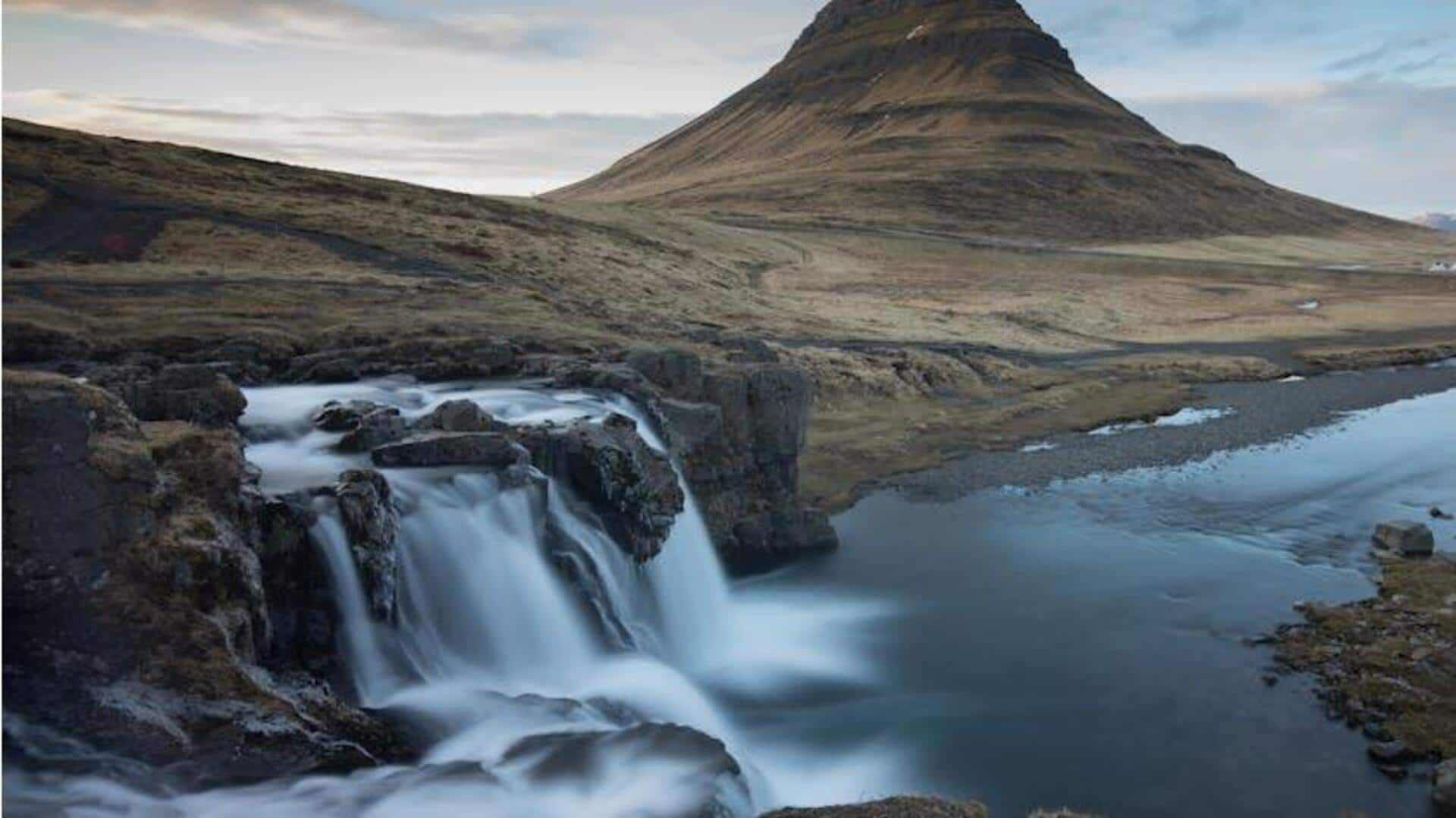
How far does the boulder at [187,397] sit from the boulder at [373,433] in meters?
2.44

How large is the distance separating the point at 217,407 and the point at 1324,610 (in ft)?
86.4

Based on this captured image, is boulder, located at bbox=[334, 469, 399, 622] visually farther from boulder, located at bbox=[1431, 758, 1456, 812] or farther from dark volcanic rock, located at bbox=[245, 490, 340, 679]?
boulder, located at bbox=[1431, 758, 1456, 812]

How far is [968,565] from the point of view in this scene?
1342 inches

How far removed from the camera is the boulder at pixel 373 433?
82.3 feet

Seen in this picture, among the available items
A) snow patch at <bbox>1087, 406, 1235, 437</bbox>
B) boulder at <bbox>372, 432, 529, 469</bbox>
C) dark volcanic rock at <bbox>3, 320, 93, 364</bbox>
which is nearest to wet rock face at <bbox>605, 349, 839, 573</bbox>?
boulder at <bbox>372, 432, 529, 469</bbox>

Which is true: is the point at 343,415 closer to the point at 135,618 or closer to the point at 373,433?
the point at 373,433

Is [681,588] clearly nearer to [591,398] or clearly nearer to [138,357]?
[591,398]

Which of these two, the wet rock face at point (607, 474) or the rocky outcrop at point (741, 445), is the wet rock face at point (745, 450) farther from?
the wet rock face at point (607, 474)

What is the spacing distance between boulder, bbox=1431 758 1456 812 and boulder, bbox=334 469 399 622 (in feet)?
59.2

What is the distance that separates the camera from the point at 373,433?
25.3 m

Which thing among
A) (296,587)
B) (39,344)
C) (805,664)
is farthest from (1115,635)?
(39,344)

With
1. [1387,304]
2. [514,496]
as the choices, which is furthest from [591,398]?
[1387,304]

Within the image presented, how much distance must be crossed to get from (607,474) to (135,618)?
11.9 meters

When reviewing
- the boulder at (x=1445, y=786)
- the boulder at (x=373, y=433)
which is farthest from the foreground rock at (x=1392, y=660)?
the boulder at (x=373, y=433)
